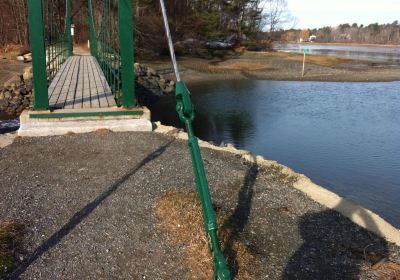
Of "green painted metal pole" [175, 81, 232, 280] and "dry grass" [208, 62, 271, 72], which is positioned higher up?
"green painted metal pole" [175, 81, 232, 280]

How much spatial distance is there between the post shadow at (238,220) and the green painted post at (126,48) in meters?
2.82

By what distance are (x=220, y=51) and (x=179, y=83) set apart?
40.9m

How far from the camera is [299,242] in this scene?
421 centimetres

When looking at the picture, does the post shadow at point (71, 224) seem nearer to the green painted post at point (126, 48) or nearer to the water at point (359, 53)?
the green painted post at point (126, 48)

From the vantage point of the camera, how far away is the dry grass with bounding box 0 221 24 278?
136 inches

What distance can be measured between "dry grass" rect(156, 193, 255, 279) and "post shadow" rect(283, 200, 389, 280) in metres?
0.40


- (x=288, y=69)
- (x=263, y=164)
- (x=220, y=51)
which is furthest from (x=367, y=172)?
(x=220, y=51)

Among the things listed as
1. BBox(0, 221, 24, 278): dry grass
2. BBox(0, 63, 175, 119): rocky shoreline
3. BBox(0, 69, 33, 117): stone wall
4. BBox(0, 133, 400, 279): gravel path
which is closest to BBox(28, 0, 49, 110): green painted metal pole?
BBox(0, 133, 400, 279): gravel path

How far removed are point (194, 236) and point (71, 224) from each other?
1224 millimetres

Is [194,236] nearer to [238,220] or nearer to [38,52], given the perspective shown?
[238,220]

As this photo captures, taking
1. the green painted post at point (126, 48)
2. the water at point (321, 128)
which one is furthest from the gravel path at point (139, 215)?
the water at point (321, 128)

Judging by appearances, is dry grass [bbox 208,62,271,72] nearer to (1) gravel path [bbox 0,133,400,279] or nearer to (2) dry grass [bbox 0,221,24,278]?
(1) gravel path [bbox 0,133,400,279]

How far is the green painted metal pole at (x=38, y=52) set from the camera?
700cm

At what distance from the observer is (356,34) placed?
422ft
